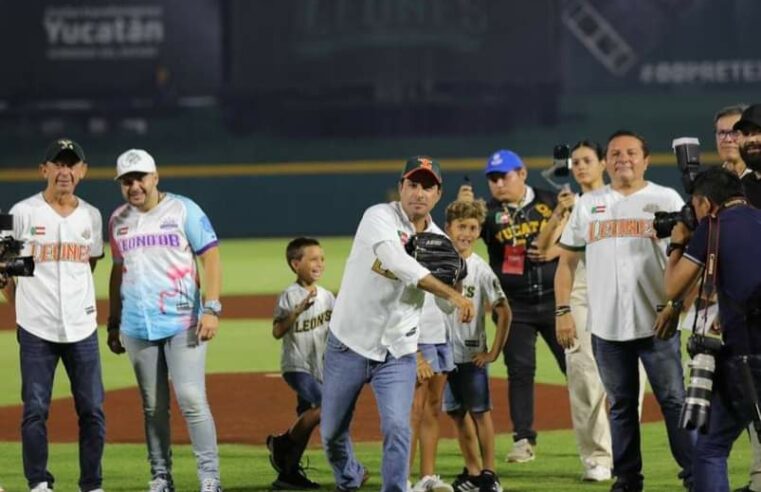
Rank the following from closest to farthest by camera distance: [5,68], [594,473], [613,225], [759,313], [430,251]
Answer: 1. [759,313]
2. [430,251]
3. [613,225]
4. [594,473]
5. [5,68]

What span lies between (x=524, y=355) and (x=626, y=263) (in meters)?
1.96

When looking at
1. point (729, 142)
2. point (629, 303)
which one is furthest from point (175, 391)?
point (729, 142)

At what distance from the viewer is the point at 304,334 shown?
9.64 meters

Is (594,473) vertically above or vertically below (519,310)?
below

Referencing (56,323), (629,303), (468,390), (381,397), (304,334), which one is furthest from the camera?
(304,334)

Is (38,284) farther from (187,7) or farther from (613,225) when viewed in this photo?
(187,7)

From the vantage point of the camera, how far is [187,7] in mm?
28953

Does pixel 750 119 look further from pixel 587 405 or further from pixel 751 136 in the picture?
pixel 587 405

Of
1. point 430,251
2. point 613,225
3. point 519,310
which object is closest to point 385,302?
point 430,251

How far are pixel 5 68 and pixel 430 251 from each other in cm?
2161

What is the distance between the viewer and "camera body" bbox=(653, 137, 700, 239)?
7.94 m

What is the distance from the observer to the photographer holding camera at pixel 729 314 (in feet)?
24.2

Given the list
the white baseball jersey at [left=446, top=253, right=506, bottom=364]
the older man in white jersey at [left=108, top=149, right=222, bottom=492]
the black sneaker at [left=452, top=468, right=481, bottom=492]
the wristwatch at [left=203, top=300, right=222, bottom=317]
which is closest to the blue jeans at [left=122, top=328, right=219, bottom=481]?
the older man in white jersey at [left=108, top=149, right=222, bottom=492]

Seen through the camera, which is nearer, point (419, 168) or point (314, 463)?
point (419, 168)
